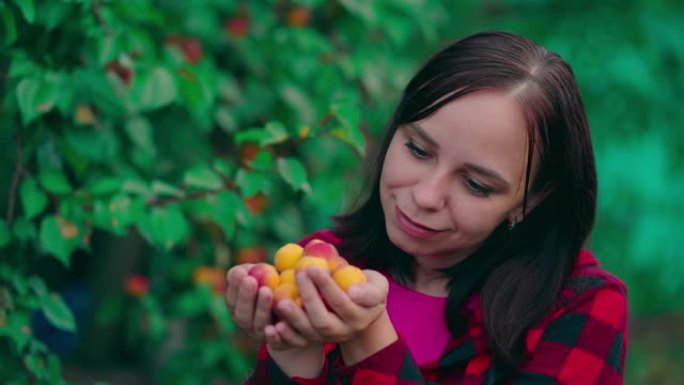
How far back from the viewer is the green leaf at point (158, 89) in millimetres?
2074

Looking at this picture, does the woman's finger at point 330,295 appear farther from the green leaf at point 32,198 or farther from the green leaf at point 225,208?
the green leaf at point 32,198

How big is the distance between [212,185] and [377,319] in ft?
2.31

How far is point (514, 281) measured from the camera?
159 centimetres

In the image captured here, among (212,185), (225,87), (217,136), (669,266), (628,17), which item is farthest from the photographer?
(669,266)

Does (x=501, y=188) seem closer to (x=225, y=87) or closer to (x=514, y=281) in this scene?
(x=514, y=281)

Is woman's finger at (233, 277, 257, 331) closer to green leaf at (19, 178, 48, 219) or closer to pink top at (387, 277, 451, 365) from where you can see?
pink top at (387, 277, 451, 365)

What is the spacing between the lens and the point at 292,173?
199cm

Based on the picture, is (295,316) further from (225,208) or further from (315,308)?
(225,208)

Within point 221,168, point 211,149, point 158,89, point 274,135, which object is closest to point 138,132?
point 158,89

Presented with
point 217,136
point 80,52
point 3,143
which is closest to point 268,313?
point 80,52

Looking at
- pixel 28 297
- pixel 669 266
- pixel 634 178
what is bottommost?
pixel 669 266

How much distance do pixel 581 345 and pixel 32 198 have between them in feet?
3.67

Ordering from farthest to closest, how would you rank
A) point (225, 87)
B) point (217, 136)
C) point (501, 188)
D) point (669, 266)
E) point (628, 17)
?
point (669, 266)
point (628, 17)
point (217, 136)
point (225, 87)
point (501, 188)

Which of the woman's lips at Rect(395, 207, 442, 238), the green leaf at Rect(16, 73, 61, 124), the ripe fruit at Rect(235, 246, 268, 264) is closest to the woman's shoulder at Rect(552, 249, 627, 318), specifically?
the woman's lips at Rect(395, 207, 442, 238)
